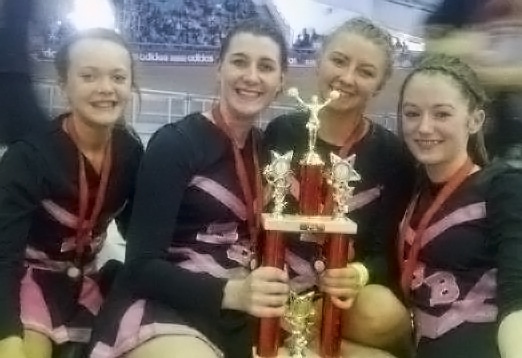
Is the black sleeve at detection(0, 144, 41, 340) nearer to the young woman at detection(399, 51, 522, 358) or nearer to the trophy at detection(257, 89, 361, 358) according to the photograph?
the trophy at detection(257, 89, 361, 358)

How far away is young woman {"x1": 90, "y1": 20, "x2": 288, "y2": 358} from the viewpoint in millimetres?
1147

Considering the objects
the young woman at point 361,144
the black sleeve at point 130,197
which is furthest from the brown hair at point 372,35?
the black sleeve at point 130,197

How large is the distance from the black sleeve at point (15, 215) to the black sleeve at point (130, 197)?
16 cm

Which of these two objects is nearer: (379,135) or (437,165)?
(437,165)

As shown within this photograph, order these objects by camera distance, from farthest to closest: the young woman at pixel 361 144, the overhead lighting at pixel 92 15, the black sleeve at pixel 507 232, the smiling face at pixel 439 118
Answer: the overhead lighting at pixel 92 15 → the young woman at pixel 361 144 → the smiling face at pixel 439 118 → the black sleeve at pixel 507 232

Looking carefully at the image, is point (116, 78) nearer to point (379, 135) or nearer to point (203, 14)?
point (203, 14)

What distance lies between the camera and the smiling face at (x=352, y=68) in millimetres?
1315

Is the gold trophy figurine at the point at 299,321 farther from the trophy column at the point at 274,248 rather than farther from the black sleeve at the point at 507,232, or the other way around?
the black sleeve at the point at 507,232

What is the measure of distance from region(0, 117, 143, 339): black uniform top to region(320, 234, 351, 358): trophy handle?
362 millimetres

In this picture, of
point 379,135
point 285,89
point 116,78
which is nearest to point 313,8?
point 285,89

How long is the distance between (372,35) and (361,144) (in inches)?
6.7

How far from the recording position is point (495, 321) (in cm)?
117

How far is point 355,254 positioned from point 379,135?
194mm

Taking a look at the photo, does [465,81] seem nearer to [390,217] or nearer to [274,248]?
[390,217]
